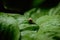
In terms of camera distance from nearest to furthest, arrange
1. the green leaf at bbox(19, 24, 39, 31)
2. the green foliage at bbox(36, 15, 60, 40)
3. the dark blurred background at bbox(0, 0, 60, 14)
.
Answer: the green foliage at bbox(36, 15, 60, 40)
the green leaf at bbox(19, 24, 39, 31)
the dark blurred background at bbox(0, 0, 60, 14)

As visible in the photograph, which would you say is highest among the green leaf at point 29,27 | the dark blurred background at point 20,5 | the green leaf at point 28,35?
the dark blurred background at point 20,5

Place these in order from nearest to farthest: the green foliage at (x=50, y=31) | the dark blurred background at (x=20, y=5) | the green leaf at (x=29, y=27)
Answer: the green foliage at (x=50, y=31) < the green leaf at (x=29, y=27) < the dark blurred background at (x=20, y=5)

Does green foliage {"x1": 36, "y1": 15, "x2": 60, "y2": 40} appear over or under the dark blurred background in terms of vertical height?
under

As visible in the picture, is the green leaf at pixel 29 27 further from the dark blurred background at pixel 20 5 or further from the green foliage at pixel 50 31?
the dark blurred background at pixel 20 5

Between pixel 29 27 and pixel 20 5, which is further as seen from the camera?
pixel 20 5

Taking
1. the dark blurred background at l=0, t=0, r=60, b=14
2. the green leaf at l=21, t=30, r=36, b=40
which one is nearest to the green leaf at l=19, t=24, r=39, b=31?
the green leaf at l=21, t=30, r=36, b=40

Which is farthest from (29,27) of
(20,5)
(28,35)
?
(20,5)

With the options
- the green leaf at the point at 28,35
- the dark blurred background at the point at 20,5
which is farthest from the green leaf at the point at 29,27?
the dark blurred background at the point at 20,5

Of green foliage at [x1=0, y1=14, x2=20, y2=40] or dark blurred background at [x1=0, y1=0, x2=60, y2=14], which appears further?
dark blurred background at [x1=0, y1=0, x2=60, y2=14]

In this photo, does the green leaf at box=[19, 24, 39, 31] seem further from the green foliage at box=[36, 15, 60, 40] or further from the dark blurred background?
the dark blurred background

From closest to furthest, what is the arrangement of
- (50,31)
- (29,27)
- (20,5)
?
(50,31), (29,27), (20,5)

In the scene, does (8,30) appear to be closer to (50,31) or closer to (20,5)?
(50,31)
